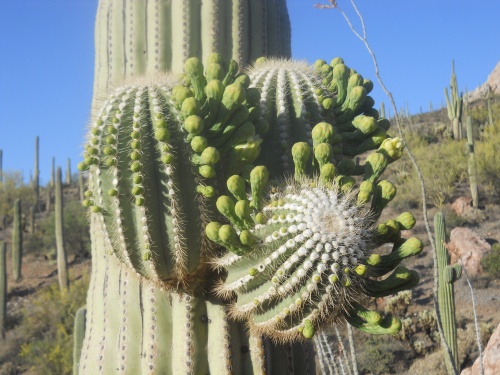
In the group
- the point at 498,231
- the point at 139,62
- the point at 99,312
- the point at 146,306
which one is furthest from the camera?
the point at 498,231

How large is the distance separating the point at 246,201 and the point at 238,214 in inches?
1.8

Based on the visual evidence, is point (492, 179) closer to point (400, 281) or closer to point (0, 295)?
point (0, 295)

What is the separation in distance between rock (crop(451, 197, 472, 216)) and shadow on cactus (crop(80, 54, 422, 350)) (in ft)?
41.8

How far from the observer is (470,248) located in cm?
1079

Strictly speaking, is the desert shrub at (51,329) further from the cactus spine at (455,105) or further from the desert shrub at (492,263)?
the cactus spine at (455,105)

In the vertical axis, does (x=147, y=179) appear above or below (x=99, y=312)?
above

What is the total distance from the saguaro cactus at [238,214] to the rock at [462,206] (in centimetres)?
1256

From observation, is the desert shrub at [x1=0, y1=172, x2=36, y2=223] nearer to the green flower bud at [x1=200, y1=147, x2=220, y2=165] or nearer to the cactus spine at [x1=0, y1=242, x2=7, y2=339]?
the cactus spine at [x1=0, y1=242, x2=7, y2=339]

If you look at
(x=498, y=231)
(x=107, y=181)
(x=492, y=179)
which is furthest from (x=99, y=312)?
(x=492, y=179)

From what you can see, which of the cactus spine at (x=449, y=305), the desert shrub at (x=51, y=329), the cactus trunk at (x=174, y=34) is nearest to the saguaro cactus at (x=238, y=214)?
the cactus trunk at (x=174, y=34)

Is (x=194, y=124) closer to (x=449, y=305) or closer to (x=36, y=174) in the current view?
(x=449, y=305)

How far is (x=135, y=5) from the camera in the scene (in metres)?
2.54

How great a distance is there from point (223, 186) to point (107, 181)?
37 centimetres

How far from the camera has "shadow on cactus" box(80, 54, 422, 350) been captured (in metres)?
1.56
